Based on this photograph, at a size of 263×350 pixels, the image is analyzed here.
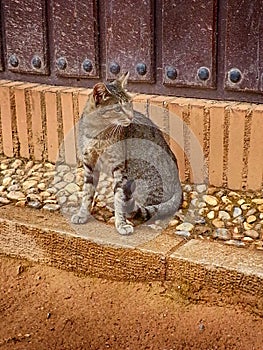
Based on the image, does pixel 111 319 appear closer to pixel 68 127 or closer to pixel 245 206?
pixel 245 206

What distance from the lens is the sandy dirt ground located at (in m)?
1.86

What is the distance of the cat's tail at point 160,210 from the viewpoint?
2.35 metres

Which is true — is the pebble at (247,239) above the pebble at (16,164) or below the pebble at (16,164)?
below

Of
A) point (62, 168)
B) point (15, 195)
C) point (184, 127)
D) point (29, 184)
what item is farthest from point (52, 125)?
point (184, 127)

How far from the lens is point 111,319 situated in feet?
6.48

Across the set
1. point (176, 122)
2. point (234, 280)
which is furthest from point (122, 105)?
point (234, 280)

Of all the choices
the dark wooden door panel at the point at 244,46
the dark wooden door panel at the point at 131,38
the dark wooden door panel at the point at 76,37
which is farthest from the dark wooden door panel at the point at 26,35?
the dark wooden door panel at the point at 244,46

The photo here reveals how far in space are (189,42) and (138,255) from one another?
3.16 feet

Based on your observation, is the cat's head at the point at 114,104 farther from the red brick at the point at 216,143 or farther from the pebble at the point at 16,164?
the pebble at the point at 16,164

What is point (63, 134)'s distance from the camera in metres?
2.88

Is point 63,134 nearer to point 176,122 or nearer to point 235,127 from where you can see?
point 176,122

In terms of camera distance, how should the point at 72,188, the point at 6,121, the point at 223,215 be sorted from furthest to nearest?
the point at 6,121 → the point at 72,188 → the point at 223,215

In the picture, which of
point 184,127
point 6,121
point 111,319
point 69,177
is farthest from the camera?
point 6,121

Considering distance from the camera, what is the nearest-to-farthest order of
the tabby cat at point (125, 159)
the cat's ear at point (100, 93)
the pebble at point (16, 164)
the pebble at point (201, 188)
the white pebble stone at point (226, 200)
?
the cat's ear at point (100, 93)
the tabby cat at point (125, 159)
the white pebble stone at point (226, 200)
the pebble at point (201, 188)
the pebble at point (16, 164)
